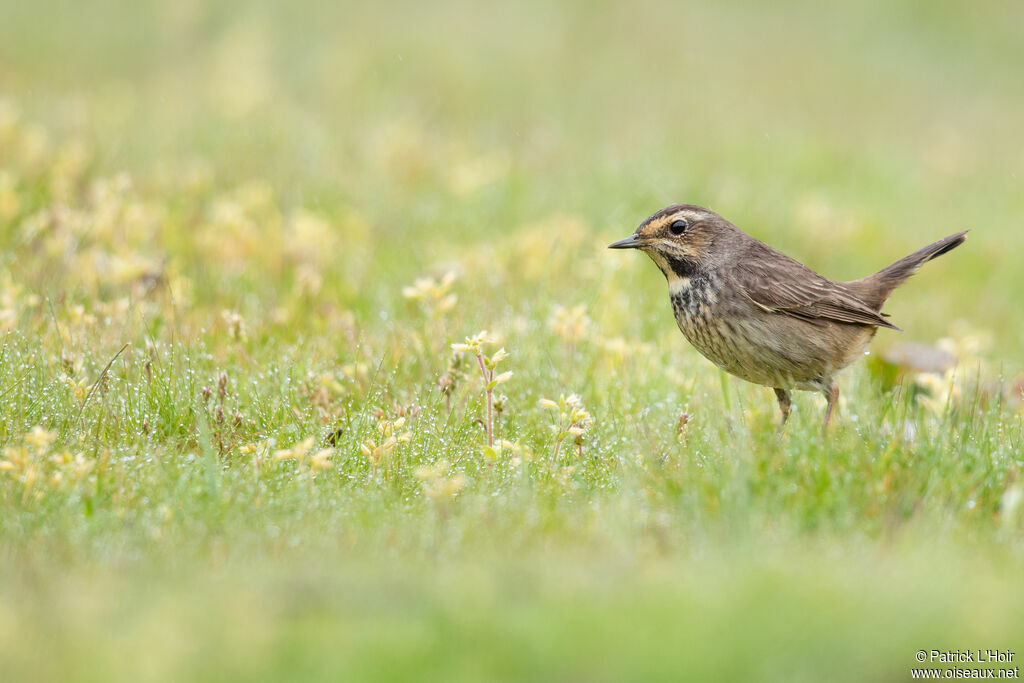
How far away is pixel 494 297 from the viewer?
8211 mm

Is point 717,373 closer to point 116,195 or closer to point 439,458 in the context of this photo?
point 439,458

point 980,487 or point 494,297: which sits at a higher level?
point 494,297

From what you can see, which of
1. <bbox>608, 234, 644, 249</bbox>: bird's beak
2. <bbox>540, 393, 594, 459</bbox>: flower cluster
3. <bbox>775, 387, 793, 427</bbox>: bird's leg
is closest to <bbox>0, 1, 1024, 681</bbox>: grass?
<bbox>540, 393, 594, 459</bbox>: flower cluster

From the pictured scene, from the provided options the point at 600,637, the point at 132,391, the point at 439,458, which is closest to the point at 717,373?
the point at 439,458

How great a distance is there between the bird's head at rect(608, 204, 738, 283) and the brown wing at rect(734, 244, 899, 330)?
0.25 meters

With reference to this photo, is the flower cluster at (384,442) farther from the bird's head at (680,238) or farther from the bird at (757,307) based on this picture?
the bird's head at (680,238)

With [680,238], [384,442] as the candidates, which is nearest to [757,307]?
[680,238]

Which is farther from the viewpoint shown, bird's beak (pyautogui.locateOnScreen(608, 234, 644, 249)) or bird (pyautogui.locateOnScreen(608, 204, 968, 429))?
bird's beak (pyautogui.locateOnScreen(608, 234, 644, 249))

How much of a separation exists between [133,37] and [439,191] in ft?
19.2

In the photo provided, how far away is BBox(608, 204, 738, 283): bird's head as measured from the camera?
6820mm

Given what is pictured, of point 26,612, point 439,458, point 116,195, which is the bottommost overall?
point 26,612

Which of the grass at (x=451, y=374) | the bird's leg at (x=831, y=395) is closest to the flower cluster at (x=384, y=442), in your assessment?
the grass at (x=451, y=374)

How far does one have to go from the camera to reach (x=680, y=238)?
6.85m

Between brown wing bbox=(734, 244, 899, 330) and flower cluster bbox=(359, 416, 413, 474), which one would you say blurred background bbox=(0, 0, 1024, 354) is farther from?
flower cluster bbox=(359, 416, 413, 474)
